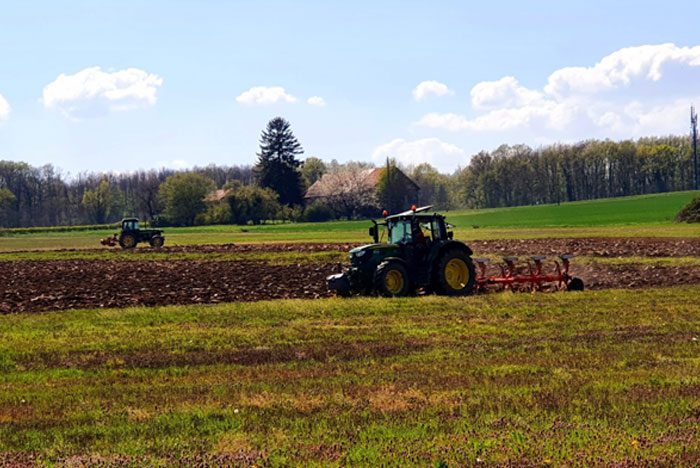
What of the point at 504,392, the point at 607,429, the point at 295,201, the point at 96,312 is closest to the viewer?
the point at 607,429

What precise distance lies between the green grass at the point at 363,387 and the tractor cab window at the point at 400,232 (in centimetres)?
460

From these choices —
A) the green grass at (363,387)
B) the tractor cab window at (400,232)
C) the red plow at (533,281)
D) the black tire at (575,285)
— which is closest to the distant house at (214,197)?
the tractor cab window at (400,232)

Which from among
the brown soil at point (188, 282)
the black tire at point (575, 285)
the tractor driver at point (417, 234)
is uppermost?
the tractor driver at point (417, 234)

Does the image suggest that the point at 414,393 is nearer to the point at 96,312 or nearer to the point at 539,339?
the point at 539,339

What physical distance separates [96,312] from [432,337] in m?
8.80

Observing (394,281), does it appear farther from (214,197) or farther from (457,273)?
(214,197)

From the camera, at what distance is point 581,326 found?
14.6 meters

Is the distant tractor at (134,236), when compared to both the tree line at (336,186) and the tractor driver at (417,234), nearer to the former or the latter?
the tractor driver at (417,234)

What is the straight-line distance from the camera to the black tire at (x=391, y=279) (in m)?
20.5

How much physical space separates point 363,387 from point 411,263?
11555 mm

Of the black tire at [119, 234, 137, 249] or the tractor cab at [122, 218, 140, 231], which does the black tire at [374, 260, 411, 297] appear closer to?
the black tire at [119, 234, 137, 249]

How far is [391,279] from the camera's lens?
20625 mm

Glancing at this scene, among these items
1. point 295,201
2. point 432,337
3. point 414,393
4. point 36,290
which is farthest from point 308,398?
point 295,201

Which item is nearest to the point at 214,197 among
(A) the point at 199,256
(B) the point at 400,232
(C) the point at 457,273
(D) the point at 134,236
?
(D) the point at 134,236
